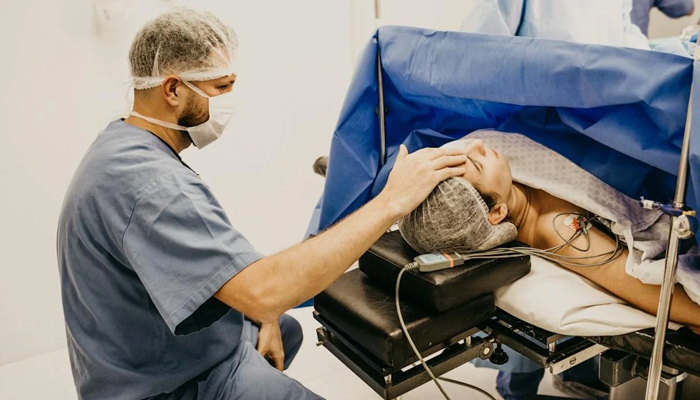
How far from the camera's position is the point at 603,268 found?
1154mm

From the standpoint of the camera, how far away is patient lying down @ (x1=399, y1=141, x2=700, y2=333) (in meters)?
1.10

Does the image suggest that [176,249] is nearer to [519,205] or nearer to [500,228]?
[500,228]

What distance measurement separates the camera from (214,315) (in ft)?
3.60

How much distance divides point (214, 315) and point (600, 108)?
2.87 ft

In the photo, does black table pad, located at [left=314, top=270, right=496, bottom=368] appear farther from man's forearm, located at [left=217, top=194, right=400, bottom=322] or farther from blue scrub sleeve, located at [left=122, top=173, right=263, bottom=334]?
blue scrub sleeve, located at [left=122, top=173, right=263, bottom=334]

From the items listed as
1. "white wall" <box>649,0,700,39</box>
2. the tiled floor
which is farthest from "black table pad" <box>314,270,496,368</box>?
"white wall" <box>649,0,700,39</box>

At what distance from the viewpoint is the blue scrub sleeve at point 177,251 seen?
3.30 ft

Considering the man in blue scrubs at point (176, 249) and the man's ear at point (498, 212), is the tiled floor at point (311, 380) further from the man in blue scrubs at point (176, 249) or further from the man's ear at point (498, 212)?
the man's ear at point (498, 212)

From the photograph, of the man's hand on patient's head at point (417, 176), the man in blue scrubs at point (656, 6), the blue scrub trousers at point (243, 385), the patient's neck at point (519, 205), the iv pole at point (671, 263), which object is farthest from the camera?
the man in blue scrubs at point (656, 6)

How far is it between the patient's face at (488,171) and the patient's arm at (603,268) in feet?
0.35

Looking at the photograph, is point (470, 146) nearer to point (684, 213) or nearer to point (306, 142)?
point (684, 213)

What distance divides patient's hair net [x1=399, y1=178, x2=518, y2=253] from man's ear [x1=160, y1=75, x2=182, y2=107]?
579mm

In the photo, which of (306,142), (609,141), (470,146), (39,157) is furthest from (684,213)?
(39,157)

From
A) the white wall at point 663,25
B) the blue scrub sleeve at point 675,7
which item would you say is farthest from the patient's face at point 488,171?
the white wall at point 663,25
